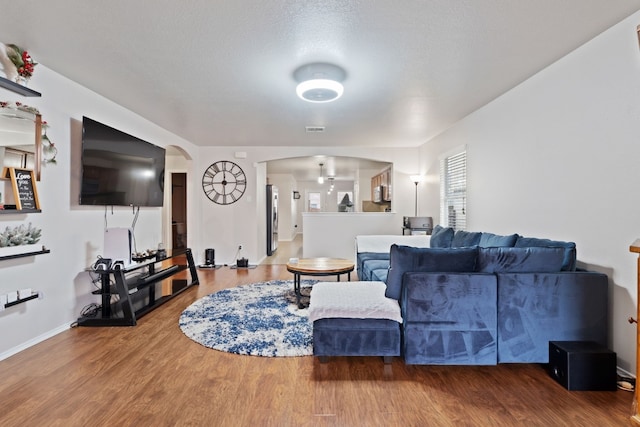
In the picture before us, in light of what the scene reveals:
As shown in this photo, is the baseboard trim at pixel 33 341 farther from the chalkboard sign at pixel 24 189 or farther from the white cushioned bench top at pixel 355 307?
the white cushioned bench top at pixel 355 307

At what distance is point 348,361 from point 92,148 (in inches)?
130

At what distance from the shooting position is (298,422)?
1712 mm

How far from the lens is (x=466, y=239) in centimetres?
365

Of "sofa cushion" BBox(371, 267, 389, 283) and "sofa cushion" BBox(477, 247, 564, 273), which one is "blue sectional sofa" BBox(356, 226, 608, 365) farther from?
"sofa cushion" BBox(371, 267, 389, 283)

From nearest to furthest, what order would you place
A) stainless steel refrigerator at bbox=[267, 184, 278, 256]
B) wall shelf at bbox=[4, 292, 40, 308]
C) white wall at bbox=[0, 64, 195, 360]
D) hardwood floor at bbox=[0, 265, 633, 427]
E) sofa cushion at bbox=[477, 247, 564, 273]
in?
hardwood floor at bbox=[0, 265, 633, 427] → sofa cushion at bbox=[477, 247, 564, 273] → wall shelf at bbox=[4, 292, 40, 308] → white wall at bbox=[0, 64, 195, 360] → stainless steel refrigerator at bbox=[267, 184, 278, 256]

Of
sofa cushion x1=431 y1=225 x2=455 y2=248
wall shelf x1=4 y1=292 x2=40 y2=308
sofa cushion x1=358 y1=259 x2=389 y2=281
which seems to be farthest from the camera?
sofa cushion x1=431 y1=225 x2=455 y2=248

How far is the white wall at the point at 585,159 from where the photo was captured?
212cm

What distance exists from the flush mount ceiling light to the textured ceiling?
3.7 inches

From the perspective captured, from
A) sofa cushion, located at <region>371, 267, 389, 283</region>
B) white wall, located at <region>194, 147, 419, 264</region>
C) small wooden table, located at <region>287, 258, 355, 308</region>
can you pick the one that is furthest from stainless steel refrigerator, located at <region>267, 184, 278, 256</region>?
sofa cushion, located at <region>371, 267, 389, 283</region>

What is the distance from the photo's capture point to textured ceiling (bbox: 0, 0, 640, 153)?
1.98 metres

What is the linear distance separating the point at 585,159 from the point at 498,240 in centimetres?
100

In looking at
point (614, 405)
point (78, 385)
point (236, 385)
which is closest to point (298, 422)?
point (236, 385)

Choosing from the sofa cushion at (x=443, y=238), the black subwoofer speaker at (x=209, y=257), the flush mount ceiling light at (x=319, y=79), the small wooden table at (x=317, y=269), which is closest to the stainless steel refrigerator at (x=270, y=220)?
the black subwoofer speaker at (x=209, y=257)

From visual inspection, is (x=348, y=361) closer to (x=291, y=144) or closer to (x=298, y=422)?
(x=298, y=422)
